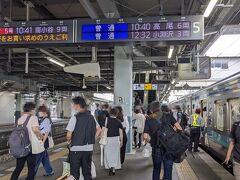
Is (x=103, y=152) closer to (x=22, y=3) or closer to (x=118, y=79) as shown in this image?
(x=118, y=79)

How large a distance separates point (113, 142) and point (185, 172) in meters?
1.95

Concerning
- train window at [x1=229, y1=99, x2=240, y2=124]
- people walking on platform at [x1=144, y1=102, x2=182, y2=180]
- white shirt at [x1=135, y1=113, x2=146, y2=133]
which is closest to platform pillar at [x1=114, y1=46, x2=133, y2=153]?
white shirt at [x1=135, y1=113, x2=146, y2=133]

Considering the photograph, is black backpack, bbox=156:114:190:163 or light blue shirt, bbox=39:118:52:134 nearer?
black backpack, bbox=156:114:190:163

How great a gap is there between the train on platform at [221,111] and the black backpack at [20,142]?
155 inches

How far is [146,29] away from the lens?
7.55 metres

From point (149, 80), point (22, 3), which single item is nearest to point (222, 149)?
point (22, 3)

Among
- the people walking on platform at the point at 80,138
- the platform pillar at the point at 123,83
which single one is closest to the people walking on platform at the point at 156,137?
the people walking on platform at the point at 80,138

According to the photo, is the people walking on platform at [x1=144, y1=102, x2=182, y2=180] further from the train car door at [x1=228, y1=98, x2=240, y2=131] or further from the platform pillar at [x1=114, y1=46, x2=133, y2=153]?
the platform pillar at [x1=114, y1=46, x2=133, y2=153]

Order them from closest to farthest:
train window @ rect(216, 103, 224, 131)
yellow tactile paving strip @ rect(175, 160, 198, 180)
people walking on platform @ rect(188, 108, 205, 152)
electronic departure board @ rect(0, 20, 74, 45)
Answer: electronic departure board @ rect(0, 20, 74, 45)
yellow tactile paving strip @ rect(175, 160, 198, 180)
train window @ rect(216, 103, 224, 131)
people walking on platform @ rect(188, 108, 205, 152)

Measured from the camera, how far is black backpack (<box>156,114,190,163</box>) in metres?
5.59

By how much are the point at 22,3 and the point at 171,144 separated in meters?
6.70

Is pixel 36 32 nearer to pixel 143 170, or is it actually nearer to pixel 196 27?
pixel 196 27

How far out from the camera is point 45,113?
758cm

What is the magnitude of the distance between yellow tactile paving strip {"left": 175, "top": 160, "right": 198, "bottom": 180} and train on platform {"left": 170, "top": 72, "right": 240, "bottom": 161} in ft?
3.87
